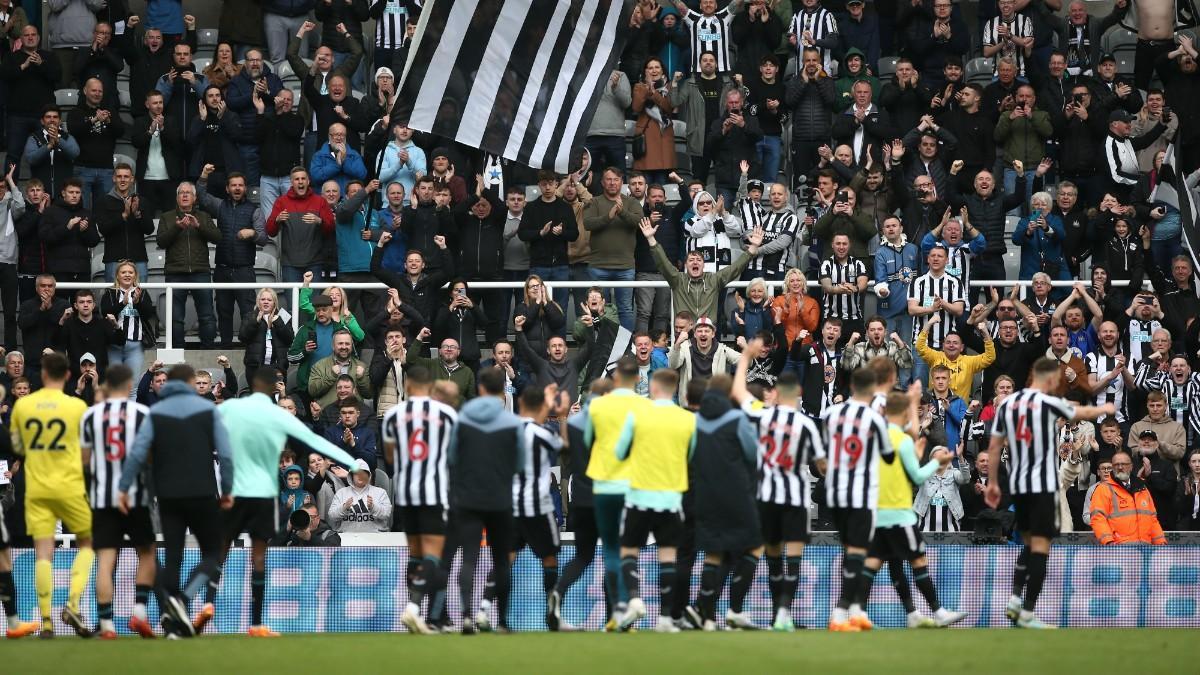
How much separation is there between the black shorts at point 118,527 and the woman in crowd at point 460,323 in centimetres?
707

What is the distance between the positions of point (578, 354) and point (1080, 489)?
5.58m

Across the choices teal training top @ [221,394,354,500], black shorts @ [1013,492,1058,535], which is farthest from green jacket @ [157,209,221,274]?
black shorts @ [1013,492,1058,535]

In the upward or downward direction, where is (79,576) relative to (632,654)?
upward

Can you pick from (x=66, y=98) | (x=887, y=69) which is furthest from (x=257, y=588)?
(x=887, y=69)

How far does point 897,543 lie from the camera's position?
1549 centimetres

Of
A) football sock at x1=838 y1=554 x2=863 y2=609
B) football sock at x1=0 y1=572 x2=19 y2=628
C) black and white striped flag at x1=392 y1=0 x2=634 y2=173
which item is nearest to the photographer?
football sock at x1=0 y1=572 x2=19 y2=628

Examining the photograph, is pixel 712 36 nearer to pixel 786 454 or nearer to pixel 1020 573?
pixel 786 454

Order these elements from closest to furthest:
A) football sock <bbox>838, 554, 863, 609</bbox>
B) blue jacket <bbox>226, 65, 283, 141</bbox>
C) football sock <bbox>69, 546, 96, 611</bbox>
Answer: football sock <bbox>69, 546, 96, 611</bbox> < football sock <bbox>838, 554, 863, 609</bbox> < blue jacket <bbox>226, 65, 283, 141</bbox>

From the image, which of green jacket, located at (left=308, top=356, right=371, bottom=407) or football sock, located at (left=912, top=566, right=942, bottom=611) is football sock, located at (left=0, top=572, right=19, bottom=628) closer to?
green jacket, located at (left=308, top=356, right=371, bottom=407)

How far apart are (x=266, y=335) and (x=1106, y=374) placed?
30.8 ft

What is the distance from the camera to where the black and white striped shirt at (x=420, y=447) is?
1472 cm

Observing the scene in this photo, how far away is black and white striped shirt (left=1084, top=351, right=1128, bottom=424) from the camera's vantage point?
2127cm

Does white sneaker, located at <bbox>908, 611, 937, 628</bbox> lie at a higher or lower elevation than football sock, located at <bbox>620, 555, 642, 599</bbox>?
lower

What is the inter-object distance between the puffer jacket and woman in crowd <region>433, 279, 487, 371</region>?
7361 millimetres
